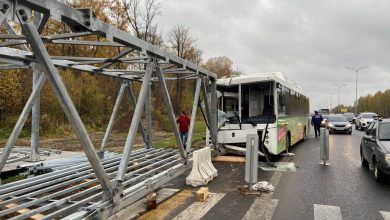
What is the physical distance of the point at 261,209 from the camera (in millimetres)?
6934

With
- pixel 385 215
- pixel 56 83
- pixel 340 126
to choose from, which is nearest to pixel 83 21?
pixel 56 83

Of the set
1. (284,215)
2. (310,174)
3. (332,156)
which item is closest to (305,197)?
(284,215)

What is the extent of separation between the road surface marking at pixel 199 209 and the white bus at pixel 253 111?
17.2ft

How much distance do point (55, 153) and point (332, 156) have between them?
1034cm

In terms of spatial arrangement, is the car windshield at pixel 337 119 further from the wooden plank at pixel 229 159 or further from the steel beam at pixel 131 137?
the steel beam at pixel 131 137

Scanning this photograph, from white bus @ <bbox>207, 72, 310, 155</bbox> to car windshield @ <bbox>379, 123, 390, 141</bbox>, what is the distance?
11.0ft

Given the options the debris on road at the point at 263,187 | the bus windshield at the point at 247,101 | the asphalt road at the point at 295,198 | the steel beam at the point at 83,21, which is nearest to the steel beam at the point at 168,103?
the steel beam at the point at 83,21

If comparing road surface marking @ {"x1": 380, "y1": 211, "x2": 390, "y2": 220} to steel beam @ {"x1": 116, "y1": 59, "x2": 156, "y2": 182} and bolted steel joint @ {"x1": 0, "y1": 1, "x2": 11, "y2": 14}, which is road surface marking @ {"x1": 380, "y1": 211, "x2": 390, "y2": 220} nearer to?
steel beam @ {"x1": 116, "y1": 59, "x2": 156, "y2": 182}

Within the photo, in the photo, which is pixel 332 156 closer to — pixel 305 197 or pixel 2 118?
pixel 305 197

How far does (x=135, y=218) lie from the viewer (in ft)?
20.5

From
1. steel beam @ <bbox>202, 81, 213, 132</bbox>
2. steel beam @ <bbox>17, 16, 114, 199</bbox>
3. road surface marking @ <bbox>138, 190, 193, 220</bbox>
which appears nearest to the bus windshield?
steel beam @ <bbox>202, 81, 213, 132</bbox>

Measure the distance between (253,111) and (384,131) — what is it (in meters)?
4.97

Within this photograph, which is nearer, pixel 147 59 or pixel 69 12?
pixel 69 12

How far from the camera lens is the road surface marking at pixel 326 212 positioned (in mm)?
6457
